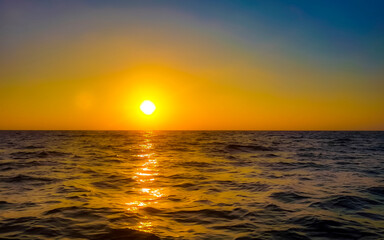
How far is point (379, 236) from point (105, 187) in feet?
32.2

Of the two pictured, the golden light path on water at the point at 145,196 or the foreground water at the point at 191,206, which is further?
the golden light path on water at the point at 145,196

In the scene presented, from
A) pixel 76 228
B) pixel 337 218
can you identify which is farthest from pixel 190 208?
pixel 337 218

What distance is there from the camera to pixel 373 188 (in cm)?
1257

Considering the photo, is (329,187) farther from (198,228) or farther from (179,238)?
(179,238)

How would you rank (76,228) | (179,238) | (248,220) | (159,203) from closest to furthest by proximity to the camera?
(179,238) → (76,228) → (248,220) → (159,203)

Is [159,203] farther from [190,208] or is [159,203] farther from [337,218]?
[337,218]

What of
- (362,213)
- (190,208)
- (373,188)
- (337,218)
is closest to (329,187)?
(373,188)

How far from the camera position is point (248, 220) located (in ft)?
26.4

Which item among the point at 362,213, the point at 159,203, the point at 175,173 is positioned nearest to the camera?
the point at 362,213

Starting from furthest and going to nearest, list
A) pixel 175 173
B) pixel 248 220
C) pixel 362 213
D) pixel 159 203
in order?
1. pixel 175 173
2. pixel 159 203
3. pixel 362 213
4. pixel 248 220

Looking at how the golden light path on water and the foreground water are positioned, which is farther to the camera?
the golden light path on water

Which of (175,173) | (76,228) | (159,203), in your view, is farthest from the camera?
(175,173)

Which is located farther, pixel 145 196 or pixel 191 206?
pixel 145 196

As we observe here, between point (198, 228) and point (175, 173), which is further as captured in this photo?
point (175, 173)
